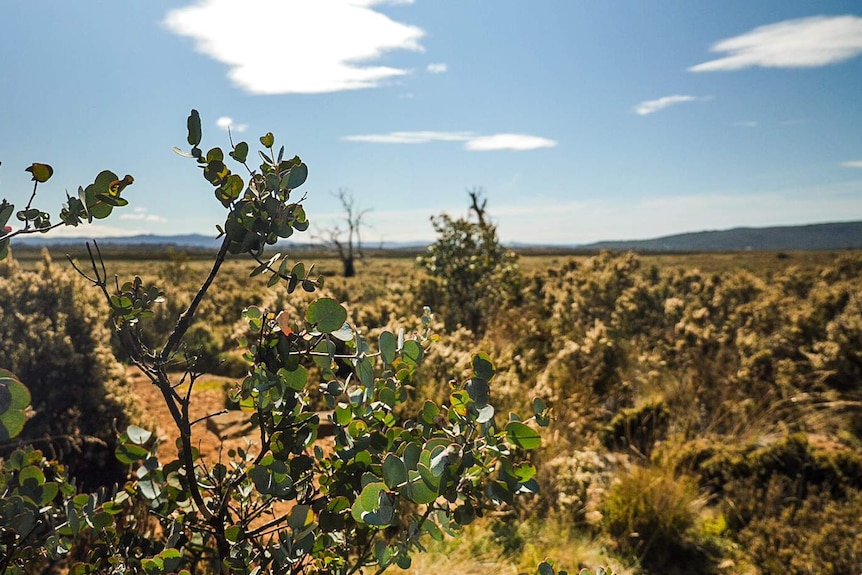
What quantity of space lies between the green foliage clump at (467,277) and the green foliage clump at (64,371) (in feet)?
18.4

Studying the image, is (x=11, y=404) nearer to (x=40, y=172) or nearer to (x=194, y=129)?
(x=40, y=172)

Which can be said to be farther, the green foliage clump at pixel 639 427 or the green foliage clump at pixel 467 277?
the green foliage clump at pixel 467 277

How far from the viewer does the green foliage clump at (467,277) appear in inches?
374

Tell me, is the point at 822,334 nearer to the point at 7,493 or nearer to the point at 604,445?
the point at 604,445

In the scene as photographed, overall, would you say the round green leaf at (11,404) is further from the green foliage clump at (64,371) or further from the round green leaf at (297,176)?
the green foliage clump at (64,371)

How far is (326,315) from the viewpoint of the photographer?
1186 millimetres

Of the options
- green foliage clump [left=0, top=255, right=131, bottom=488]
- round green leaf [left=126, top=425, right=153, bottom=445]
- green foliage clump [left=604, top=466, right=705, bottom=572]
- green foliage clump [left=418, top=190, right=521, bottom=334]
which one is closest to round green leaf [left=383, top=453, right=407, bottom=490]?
round green leaf [left=126, top=425, right=153, bottom=445]

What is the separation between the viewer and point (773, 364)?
22.1ft

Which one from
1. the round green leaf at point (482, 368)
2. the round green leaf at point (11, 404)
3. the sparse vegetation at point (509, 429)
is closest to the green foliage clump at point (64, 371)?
the sparse vegetation at point (509, 429)

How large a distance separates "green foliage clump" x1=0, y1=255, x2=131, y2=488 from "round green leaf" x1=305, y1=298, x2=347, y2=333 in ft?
11.8

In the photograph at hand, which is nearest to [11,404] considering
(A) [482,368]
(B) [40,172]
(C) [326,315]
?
(B) [40,172]

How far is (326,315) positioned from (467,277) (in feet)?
27.8

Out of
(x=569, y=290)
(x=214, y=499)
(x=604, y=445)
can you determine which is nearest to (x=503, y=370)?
(x=604, y=445)

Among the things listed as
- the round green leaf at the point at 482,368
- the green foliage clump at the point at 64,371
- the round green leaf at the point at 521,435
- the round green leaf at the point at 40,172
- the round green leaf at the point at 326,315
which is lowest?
the green foliage clump at the point at 64,371
